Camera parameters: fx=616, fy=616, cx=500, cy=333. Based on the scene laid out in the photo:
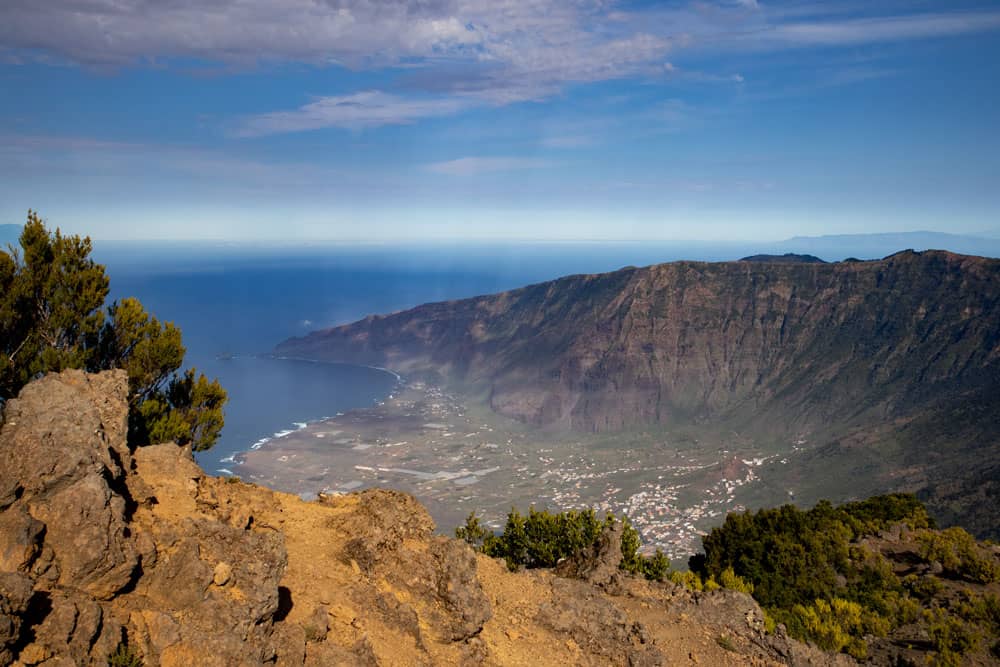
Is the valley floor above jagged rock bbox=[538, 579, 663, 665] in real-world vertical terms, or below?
below

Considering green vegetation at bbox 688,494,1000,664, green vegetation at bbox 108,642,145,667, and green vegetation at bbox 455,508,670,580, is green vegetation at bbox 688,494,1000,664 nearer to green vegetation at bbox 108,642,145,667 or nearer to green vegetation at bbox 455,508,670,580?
green vegetation at bbox 455,508,670,580

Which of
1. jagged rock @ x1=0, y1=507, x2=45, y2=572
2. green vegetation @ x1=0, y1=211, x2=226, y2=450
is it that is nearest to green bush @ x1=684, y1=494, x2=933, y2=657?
green vegetation @ x1=0, y1=211, x2=226, y2=450

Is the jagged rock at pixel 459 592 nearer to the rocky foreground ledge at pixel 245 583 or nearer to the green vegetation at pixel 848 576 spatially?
the rocky foreground ledge at pixel 245 583

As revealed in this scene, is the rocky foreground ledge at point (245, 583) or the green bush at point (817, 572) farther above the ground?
the rocky foreground ledge at point (245, 583)

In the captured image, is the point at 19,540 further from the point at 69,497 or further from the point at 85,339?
the point at 85,339

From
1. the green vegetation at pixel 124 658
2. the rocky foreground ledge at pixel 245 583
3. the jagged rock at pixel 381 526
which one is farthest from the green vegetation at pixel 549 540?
the green vegetation at pixel 124 658
